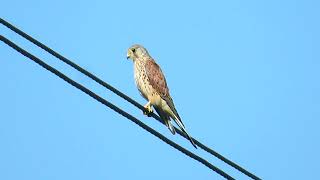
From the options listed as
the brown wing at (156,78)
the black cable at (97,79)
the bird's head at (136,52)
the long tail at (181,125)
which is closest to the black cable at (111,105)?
the black cable at (97,79)

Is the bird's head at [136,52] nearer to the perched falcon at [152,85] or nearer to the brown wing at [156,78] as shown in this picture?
the perched falcon at [152,85]

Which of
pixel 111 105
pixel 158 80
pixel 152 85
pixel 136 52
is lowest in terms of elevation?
pixel 111 105

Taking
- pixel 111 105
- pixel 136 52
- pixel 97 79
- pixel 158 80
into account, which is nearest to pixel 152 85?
pixel 158 80

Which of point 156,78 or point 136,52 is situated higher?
point 136,52

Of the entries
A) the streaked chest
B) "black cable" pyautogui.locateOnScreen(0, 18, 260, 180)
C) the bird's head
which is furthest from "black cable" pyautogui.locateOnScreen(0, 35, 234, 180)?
the bird's head

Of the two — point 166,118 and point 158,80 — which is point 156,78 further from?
point 166,118

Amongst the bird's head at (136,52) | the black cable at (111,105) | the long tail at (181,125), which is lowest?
the black cable at (111,105)

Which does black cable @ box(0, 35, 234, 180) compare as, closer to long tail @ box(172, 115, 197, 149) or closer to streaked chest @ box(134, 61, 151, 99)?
long tail @ box(172, 115, 197, 149)
